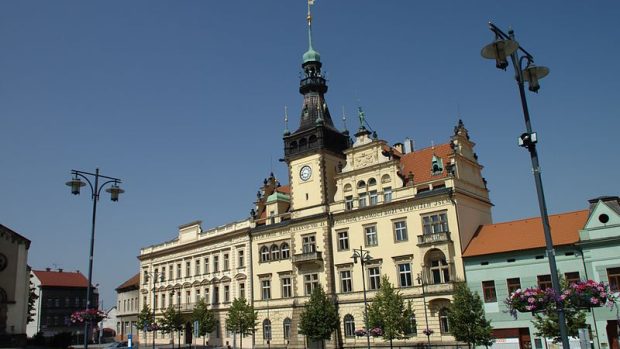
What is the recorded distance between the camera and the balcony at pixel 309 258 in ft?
163

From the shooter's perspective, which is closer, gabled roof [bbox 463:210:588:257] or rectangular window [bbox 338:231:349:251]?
gabled roof [bbox 463:210:588:257]

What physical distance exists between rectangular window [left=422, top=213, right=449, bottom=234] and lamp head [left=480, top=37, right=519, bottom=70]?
29.9m

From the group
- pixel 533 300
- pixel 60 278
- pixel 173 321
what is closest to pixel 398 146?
pixel 173 321

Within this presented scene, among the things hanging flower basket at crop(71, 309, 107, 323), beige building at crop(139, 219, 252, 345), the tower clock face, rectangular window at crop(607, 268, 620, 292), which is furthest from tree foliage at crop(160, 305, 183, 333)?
rectangular window at crop(607, 268, 620, 292)

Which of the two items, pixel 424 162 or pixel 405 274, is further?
pixel 424 162

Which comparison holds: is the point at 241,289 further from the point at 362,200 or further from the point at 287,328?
the point at 362,200

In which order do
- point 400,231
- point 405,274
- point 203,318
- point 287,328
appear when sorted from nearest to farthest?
point 405,274
point 400,231
point 287,328
point 203,318

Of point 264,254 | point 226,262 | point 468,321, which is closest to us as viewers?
point 468,321

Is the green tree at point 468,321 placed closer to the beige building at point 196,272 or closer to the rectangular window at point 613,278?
the rectangular window at point 613,278

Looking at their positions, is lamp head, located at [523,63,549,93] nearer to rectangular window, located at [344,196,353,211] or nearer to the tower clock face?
rectangular window, located at [344,196,353,211]

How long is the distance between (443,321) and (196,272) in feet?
106

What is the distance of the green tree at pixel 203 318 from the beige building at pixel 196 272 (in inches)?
87.4

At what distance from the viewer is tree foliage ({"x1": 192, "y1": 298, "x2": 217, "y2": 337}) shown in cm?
5547

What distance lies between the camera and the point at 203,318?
55688 millimetres
